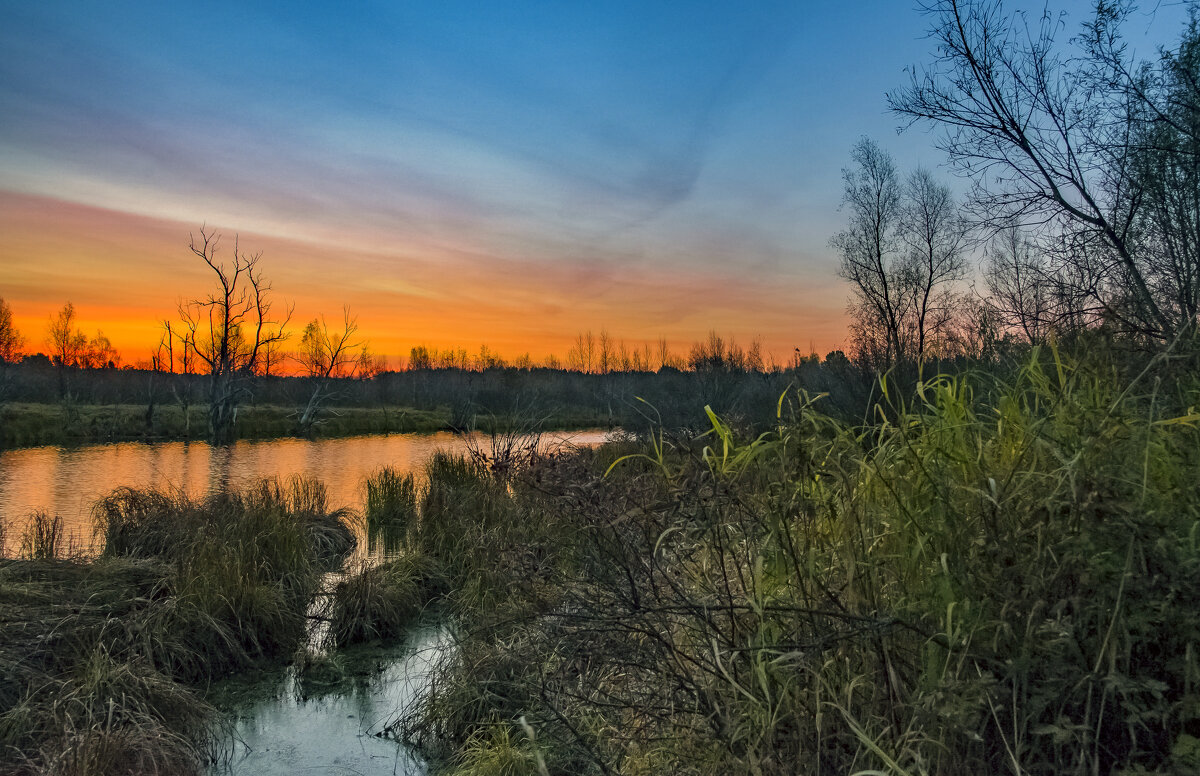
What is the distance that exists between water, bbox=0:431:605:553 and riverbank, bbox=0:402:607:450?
6.94 feet

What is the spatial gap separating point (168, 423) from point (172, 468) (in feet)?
44.2

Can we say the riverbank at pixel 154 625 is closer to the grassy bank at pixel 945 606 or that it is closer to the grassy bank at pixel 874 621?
the grassy bank at pixel 874 621

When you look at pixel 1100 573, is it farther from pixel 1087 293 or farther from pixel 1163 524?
pixel 1087 293

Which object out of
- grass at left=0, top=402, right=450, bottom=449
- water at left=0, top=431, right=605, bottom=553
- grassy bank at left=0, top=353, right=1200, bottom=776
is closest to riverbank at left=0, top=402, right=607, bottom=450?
grass at left=0, top=402, right=450, bottom=449

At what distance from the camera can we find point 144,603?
616cm

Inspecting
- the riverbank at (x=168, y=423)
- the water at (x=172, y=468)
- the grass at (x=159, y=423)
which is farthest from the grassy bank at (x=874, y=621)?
the grass at (x=159, y=423)

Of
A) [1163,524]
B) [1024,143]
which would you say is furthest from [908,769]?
[1024,143]

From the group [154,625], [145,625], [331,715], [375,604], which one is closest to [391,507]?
[375,604]

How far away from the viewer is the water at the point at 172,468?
12977 millimetres

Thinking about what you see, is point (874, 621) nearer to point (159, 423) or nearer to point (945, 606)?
point (945, 606)

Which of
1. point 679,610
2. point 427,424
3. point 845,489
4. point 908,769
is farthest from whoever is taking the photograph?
point 427,424

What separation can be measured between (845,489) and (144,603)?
6.48 metres

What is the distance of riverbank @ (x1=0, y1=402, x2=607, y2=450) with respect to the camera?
1005 inches

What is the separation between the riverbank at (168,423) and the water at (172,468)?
211 centimetres
